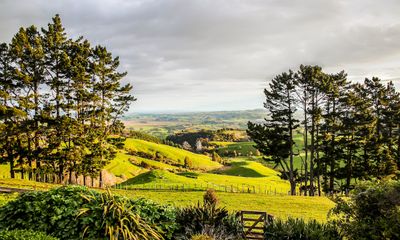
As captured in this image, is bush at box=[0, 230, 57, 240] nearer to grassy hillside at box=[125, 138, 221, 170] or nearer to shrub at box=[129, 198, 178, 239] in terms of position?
shrub at box=[129, 198, 178, 239]

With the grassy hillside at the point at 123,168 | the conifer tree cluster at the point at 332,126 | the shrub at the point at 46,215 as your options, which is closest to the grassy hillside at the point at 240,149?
the grassy hillside at the point at 123,168

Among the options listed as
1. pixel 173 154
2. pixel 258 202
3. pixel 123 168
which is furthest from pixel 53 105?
pixel 173 154

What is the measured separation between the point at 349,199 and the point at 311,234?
2.37m

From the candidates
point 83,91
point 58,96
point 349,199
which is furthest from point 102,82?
point 349,199

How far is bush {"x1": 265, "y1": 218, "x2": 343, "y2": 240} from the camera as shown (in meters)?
13.4

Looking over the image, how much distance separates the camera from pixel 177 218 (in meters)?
13.3

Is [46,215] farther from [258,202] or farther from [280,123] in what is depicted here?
[280,123]

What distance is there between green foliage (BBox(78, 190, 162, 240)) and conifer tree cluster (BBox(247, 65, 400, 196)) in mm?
28758

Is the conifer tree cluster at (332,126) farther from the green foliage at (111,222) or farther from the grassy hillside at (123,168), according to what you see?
the grassy hillside at (123,168)

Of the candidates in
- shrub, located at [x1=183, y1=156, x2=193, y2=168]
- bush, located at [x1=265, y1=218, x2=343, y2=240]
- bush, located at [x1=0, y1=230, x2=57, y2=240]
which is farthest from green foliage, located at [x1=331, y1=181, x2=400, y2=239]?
shrub, located at [x1=183, y1=156, x2=193, y2=168]

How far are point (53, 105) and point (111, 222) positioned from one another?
30179mm

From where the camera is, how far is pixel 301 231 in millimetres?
13664

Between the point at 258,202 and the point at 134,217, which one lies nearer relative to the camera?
the point at 134,217

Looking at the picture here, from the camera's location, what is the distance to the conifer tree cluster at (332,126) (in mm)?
38156
